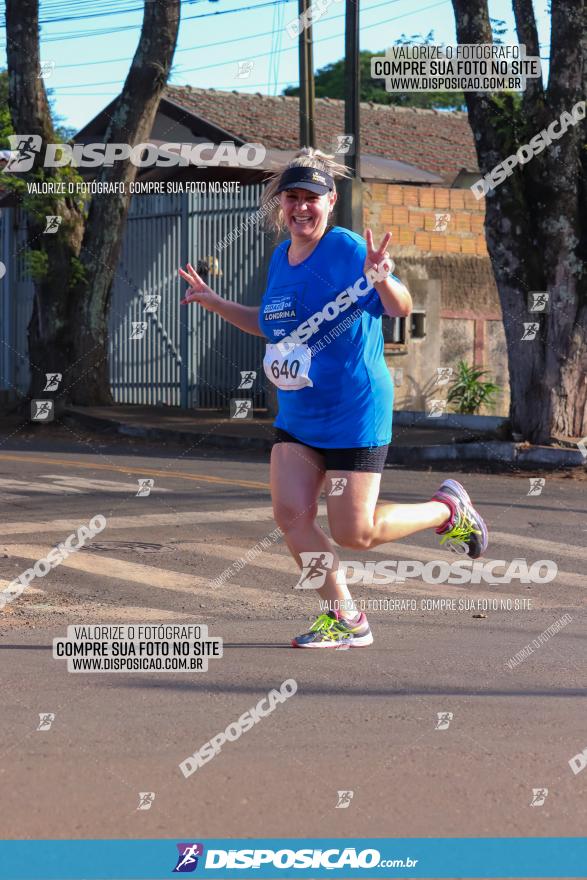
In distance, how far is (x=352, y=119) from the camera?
18.3m

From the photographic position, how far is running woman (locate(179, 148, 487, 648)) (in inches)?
232

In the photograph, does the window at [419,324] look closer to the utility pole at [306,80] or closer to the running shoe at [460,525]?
the utility pole at [306,80]

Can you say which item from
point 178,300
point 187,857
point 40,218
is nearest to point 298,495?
point 187,857

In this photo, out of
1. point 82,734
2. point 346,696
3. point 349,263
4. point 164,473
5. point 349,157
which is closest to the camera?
point 82,734

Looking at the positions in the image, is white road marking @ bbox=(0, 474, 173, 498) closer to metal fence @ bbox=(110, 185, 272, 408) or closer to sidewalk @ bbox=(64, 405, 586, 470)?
sidewalk @ bbox=(64, 405, 586, 470)

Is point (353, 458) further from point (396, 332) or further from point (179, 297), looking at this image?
point (179, 297)

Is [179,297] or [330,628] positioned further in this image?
[179,297]

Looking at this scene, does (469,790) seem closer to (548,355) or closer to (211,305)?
(211,305)

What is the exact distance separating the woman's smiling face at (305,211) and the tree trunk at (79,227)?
1451cm

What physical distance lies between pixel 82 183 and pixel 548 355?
26.3 feet

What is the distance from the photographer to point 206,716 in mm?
5102

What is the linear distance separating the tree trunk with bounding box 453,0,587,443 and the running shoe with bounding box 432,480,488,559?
8.81 meters

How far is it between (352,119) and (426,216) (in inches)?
180

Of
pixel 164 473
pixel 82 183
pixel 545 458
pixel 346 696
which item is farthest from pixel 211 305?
pixel 82 183
